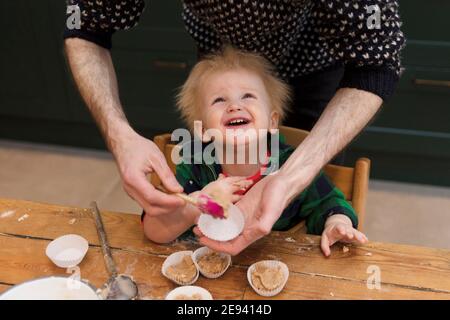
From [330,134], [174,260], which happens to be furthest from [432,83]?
[174,260]

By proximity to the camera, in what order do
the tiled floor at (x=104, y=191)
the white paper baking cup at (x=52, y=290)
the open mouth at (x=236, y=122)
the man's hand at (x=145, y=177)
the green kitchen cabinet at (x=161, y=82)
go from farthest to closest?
the tiled floor at (x=104, y=191) → the green kitchen cabinet at (x=161, y=82) → the open mouth at (x=236, y=122) → the man's hand at (x=145, y=177) → the white paper baking cup at (x=52, y=290)

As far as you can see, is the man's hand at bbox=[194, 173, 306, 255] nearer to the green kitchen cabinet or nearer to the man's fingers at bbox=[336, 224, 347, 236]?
the man's fingers at bbox=[336, 224, 347, 236]

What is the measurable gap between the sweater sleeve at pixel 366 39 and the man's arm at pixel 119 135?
1.59ft

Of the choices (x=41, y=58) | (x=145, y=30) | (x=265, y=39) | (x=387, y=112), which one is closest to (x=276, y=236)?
(x=265, y=39)

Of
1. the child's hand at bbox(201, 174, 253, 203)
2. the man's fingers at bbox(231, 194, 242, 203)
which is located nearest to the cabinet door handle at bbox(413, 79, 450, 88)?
the child's hand at bbox(201, 174, 253, 203)

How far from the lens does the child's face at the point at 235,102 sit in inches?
45.5

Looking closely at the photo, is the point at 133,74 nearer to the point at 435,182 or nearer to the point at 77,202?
the point at 77,202

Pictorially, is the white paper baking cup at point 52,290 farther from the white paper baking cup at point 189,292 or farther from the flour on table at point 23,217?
the flour on table at point 23,217

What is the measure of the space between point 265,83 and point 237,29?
0.16 metres

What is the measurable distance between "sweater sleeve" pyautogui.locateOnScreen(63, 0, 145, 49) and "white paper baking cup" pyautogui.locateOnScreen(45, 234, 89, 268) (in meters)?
0.57

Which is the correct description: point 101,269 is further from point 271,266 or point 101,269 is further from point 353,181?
point 353,181

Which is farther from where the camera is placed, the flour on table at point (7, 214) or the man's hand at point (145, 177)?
the flour on table at point (7, 214)

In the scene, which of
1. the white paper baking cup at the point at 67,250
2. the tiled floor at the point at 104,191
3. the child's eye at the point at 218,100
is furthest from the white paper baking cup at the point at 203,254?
the tiled floor at the point at 104,191

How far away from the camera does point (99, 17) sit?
1242 mm
